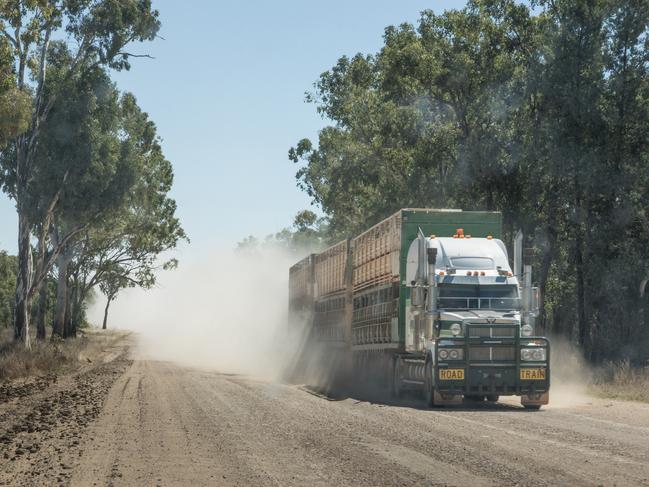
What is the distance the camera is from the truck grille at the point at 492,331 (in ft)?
69.8

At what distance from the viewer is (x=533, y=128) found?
130 feet

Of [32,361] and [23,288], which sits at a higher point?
[23,288]

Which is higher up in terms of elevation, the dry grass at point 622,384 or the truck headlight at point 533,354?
the truck headlight at point 533,354

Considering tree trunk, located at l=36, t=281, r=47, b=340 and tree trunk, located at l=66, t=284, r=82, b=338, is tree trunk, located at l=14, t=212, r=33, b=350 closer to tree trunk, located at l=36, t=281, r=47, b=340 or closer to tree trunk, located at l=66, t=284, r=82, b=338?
tree trunk, located at l=36, t=281, r=47, b=340

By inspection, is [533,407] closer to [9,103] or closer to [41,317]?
[9,103]

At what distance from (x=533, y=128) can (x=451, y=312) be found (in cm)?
1949

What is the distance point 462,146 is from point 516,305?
21415 mm

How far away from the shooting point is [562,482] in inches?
426

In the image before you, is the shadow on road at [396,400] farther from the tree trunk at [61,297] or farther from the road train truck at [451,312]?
the tree trunk at [61,297]

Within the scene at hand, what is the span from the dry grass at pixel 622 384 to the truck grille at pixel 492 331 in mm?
4978

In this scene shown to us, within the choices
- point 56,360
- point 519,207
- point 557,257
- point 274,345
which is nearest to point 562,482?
point 56,360

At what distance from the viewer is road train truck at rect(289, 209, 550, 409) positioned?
69.3 feet

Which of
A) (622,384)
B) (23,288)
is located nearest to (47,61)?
(23,288)

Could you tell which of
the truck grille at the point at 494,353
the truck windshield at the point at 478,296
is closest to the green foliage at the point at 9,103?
the truck windshield at the point at 478,296
